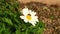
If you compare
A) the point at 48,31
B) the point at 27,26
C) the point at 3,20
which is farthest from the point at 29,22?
the point at 48,31

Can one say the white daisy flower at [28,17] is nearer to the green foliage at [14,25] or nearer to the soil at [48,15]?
the green foliage at [14,25]

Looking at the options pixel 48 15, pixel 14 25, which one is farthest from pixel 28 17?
pixel 48 15

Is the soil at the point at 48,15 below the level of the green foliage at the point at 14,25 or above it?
below

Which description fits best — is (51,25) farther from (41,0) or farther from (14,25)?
(14,25)

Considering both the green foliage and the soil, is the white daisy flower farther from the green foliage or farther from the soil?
the soil

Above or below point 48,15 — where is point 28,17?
above

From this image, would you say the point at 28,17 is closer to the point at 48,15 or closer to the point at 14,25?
the point at 14,25

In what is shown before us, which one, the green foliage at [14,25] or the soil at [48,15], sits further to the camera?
the soil at [48,15]

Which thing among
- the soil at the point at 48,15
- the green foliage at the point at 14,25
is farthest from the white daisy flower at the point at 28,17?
the soil at the point at 48,15

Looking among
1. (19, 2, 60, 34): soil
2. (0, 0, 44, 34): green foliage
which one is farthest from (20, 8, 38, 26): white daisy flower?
(19, 2, 60, 34): soil
